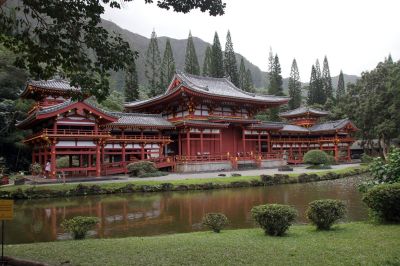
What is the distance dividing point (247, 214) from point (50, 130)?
65.9 feet

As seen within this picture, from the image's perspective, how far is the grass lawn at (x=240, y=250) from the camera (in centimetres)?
720

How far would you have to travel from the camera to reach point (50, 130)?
1142 inches

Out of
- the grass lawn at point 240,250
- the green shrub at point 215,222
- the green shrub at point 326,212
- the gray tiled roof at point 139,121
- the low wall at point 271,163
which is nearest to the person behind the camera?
the grass lawn at point 240,250

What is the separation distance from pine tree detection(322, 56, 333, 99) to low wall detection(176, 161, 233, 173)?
55.0 m

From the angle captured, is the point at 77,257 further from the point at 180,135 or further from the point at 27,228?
the point at 180,135

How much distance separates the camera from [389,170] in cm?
1223

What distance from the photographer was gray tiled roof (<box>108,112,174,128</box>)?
1387 inches

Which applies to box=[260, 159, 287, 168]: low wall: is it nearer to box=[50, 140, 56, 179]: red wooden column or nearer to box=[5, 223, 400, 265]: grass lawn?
box=[50, 140, 56, 179]: red wooden column

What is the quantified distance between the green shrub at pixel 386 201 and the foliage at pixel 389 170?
155 centimetres

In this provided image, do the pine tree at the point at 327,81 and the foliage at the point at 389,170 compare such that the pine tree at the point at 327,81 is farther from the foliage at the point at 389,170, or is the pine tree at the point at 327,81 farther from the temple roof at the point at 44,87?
the foliage at the point at 389,170

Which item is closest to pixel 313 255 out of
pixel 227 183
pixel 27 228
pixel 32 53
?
pixel 32 53

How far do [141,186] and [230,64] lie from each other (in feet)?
184

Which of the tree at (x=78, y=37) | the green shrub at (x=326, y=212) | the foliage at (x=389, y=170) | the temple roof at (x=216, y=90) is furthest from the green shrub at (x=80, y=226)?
the temple roof at (x=216, y=90)

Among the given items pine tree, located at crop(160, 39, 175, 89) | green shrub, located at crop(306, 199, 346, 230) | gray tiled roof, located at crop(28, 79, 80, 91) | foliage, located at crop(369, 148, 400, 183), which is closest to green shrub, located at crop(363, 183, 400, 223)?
green shrub, located at crop(306, 199, 346, 230)
